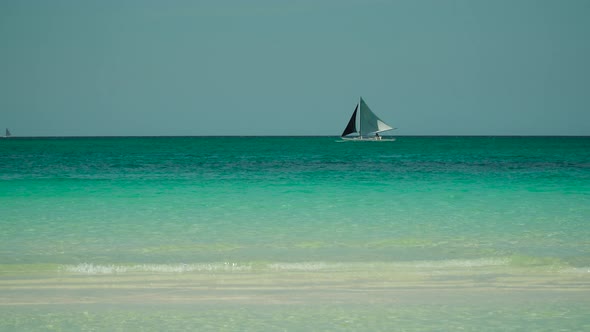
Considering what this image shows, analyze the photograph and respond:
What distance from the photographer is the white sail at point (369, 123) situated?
3206 inches

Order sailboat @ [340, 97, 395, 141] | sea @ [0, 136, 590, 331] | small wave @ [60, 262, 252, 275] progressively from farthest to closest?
sailboat @ [340, 97, 395, 141] < small wave @ [60, 262, 252, 275] < sea @ [0, 136, 590, 331]

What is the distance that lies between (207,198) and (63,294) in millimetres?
10535

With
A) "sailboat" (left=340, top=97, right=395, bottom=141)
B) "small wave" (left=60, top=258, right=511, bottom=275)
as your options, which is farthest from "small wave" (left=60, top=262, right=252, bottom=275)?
"sailboat" (left=340, top=97, right=395, bottom=141)

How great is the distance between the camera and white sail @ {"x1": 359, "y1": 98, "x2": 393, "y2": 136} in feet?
267

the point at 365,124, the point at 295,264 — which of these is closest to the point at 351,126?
the point at 365,124

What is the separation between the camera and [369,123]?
274 feet

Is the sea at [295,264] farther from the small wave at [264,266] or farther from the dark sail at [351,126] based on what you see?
the dark sail at [351,126]

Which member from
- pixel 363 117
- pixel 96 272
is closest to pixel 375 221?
pixel 96 272

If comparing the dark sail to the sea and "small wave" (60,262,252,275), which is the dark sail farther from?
"small wave" (60,262,252,275)

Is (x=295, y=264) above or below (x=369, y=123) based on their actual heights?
below

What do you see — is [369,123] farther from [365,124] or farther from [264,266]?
[264,266]

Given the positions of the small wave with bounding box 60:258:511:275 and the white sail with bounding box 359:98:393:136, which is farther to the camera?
the white sail with bounding box 359:98:393:136

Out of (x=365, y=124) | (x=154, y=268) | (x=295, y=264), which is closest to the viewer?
(x=154, y=268)

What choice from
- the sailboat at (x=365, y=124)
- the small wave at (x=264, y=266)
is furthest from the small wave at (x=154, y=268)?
the sailboat at (x=365, y=124)
